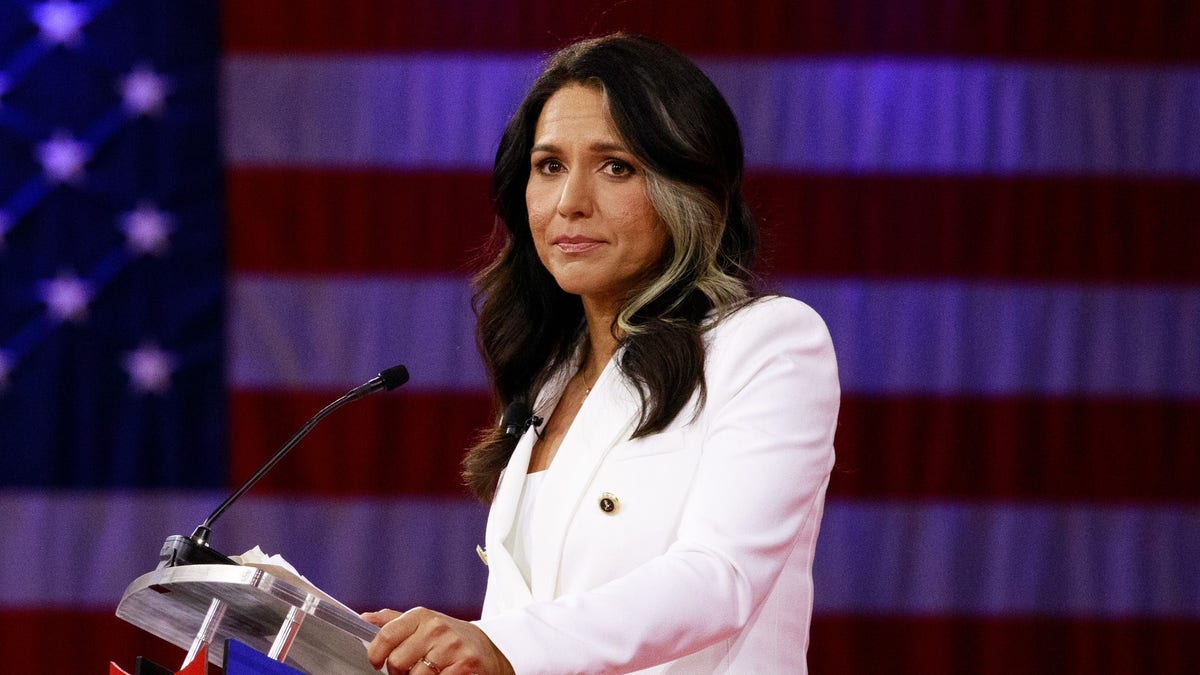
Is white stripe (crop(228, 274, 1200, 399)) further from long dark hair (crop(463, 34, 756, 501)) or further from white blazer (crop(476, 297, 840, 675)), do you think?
white blazer (crop(476, 297, 840, 675))

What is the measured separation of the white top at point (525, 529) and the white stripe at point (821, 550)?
Answer: 136cm

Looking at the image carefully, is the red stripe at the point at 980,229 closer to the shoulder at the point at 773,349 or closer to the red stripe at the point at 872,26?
the red stripe at the point at 872,26

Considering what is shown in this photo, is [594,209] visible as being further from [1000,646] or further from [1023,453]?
[1000,646]

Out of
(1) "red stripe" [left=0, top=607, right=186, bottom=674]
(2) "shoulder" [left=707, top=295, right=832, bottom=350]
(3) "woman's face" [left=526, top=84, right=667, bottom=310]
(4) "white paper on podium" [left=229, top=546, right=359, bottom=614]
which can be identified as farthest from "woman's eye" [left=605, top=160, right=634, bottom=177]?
(1) "red stripe" [left=0, top=607, right=186, bottom=674]

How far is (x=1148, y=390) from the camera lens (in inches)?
117

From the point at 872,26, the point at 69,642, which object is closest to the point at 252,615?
the point at 69,642

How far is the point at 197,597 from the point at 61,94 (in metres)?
2.21

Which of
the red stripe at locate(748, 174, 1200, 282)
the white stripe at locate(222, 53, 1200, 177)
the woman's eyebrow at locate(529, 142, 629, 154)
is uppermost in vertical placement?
the white stripe at locate(222, 53, 1200, 177)

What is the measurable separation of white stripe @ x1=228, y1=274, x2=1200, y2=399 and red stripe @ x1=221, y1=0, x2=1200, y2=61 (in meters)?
0.51

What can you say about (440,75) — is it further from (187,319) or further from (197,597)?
(197,597)

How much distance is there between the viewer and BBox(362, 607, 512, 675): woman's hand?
1095 mm

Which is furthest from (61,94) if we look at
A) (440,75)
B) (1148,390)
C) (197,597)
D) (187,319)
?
(1148,390)

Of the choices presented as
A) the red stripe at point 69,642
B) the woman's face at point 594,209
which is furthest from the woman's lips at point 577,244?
the red stripe at point 69,642

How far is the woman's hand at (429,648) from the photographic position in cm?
109
